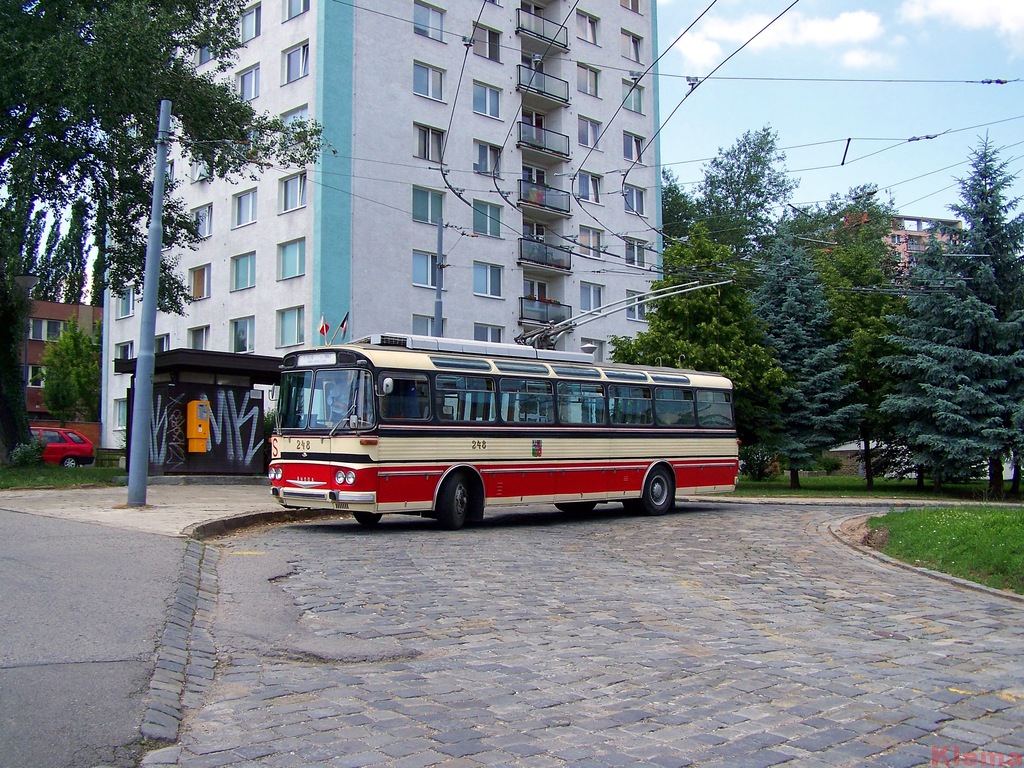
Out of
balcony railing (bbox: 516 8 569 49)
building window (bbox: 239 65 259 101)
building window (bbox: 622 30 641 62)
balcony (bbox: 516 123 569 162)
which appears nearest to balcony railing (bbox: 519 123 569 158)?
balcony (bbox: 516 123 569 162)

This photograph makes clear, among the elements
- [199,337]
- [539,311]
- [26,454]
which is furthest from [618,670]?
[199,337]

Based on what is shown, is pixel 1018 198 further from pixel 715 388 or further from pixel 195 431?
pixel 195 431

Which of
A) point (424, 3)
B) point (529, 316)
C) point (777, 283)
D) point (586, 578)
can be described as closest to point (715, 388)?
point (586, 578)

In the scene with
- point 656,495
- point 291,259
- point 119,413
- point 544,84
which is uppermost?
point 544,84

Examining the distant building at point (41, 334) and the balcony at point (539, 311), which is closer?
the balcony at point (539, 311)

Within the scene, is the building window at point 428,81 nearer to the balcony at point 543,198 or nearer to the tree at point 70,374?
the balcony at point 543,198

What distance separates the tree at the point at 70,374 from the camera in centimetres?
5884

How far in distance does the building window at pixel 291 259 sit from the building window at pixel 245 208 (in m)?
2.67

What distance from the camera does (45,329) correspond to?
2916 inches

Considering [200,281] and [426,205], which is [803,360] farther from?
[200,281]

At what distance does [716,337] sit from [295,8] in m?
21.4

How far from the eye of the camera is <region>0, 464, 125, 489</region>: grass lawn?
22347 millimetres

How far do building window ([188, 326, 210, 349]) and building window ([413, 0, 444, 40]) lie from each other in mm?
15717

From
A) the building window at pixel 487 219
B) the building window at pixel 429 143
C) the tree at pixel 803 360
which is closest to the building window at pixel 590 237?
the building window at pixel 487 219
